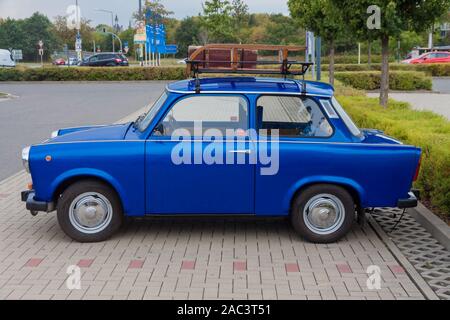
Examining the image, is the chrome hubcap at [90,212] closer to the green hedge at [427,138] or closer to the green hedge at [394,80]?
the green hedge at [427,138]

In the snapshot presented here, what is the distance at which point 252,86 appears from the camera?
6.09 metres

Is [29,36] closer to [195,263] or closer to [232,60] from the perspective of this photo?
[232,60]

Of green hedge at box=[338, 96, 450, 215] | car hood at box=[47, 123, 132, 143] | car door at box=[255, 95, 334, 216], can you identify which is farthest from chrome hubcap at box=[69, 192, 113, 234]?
green hedge at box=[338, 96, 450, 215]

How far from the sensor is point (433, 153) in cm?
672

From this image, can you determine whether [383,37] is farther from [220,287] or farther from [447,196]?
[220,287]

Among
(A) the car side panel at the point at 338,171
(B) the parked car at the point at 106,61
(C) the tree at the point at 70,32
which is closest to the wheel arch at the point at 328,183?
(A) the car side panel at the point at 338,171

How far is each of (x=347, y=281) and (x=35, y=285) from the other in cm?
250

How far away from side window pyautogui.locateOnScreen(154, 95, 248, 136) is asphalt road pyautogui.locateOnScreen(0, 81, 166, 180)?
4.28 metres

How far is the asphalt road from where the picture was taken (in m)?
12.4

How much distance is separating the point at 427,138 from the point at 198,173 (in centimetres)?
310

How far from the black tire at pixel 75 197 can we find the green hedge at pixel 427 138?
3.32 meters

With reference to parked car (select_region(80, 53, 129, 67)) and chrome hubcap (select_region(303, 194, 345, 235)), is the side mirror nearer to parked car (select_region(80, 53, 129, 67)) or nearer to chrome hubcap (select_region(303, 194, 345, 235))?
chrome hubcap (select_region(303, 194, 345, 235))

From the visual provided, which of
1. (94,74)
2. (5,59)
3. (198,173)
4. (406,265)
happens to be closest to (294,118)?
(198,173)

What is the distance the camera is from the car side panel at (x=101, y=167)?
572 cm
